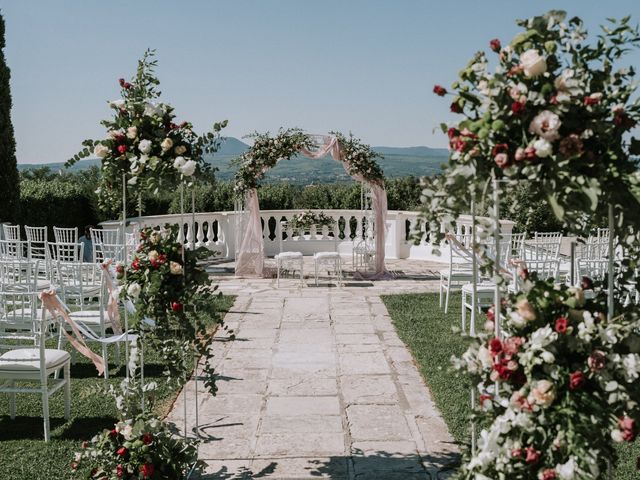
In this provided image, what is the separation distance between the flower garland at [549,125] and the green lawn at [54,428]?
175 centimetres

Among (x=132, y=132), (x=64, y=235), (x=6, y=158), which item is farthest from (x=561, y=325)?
(x=6, y=158)

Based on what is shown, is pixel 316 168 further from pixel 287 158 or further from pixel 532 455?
pixel 532 455

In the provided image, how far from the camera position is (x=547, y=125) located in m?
2.34

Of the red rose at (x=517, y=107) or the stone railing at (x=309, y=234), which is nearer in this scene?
the red rose at (x=517, y=107)

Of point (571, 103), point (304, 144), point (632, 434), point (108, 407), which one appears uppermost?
point (304, 144)

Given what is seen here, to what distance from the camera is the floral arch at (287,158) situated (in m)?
11.8

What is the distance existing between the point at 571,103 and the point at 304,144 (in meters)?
9.87

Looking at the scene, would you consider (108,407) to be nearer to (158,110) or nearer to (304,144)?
(158,110)

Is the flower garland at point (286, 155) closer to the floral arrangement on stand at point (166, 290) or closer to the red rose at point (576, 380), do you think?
the floral arrangement on stand at point (166, 290)

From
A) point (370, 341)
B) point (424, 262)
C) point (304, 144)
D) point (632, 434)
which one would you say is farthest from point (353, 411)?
point (424, 262)

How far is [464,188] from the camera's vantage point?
2.51 metres

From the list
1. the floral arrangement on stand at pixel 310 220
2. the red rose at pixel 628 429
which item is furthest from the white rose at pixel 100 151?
the floral arrangement on stand at pixel 310 220

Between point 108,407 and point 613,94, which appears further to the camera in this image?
point 108,407

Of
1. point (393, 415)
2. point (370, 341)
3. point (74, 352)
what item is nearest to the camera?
point (393, 415)
